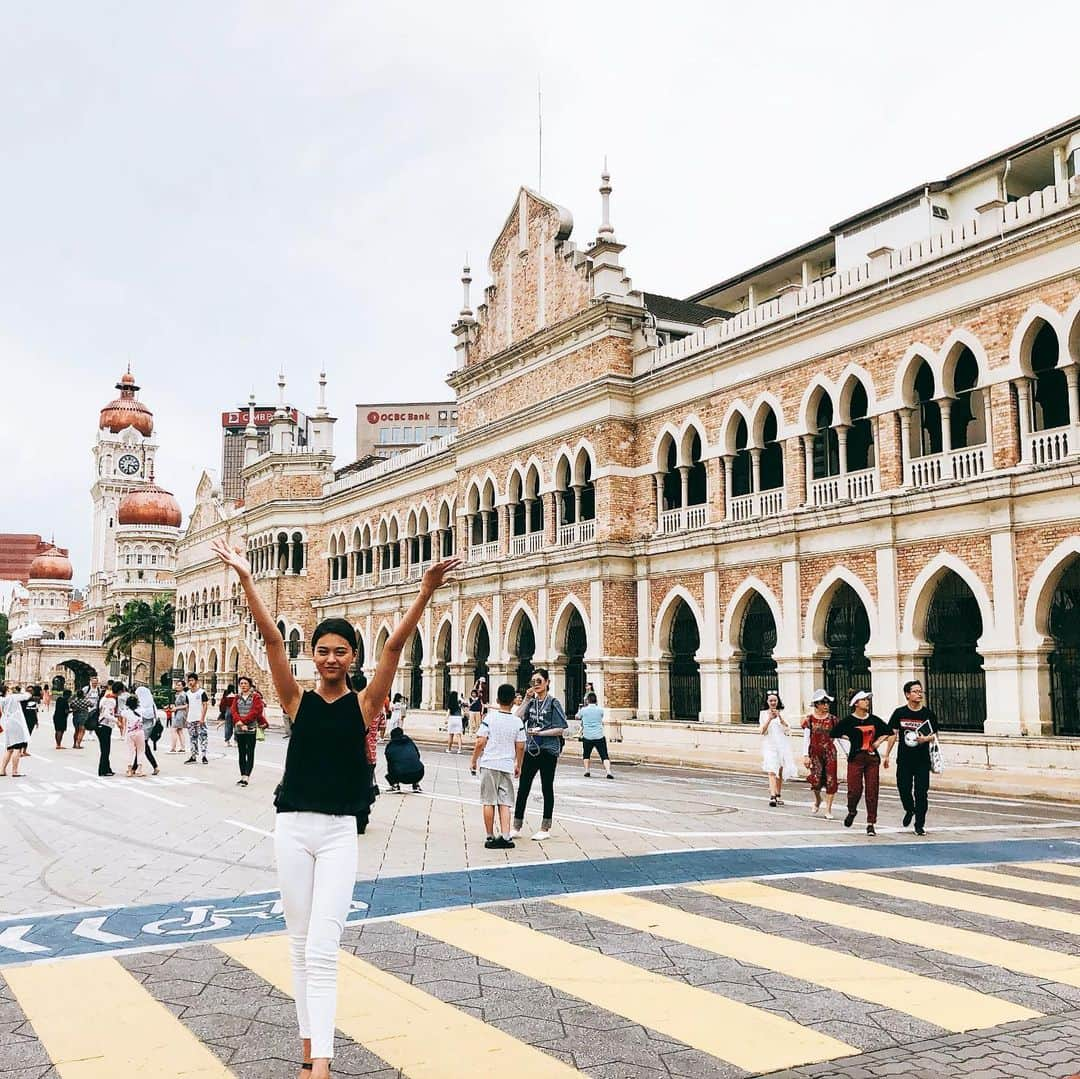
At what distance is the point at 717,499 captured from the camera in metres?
26.7

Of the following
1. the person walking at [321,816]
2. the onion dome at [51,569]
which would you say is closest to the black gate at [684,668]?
the person walking at [321,816]

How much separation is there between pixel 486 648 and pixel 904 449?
1728 centimetres

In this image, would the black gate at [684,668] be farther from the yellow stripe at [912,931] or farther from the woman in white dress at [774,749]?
the yellow stripe at [912,931]

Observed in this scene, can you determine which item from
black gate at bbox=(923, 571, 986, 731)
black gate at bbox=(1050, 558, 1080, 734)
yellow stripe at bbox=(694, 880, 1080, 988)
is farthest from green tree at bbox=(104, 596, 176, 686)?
yellow stripe at bbox=(694, 880, 1080, 988)

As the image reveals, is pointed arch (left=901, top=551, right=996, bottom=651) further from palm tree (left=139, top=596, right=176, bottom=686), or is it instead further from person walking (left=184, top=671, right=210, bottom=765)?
palm tree (left=139, top=596, right=176, bottom=686)

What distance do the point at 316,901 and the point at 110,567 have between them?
369ft

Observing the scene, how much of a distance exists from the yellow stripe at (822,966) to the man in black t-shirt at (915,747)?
199 inches

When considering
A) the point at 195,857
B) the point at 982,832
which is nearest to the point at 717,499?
the point at 982,832

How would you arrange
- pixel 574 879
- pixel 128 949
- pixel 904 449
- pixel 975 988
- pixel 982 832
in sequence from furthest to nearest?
pixel 904 449 < pixel 982 832 < pixel 574 879 < pixel 128 949 < pixel 975 988

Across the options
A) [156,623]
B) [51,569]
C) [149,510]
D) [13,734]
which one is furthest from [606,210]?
[51,569]

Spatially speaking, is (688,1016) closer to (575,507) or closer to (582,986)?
(582,986)

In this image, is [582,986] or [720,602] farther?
[720,602]

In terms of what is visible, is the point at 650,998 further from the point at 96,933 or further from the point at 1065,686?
the point at 1065,686

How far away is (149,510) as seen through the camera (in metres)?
96.5
